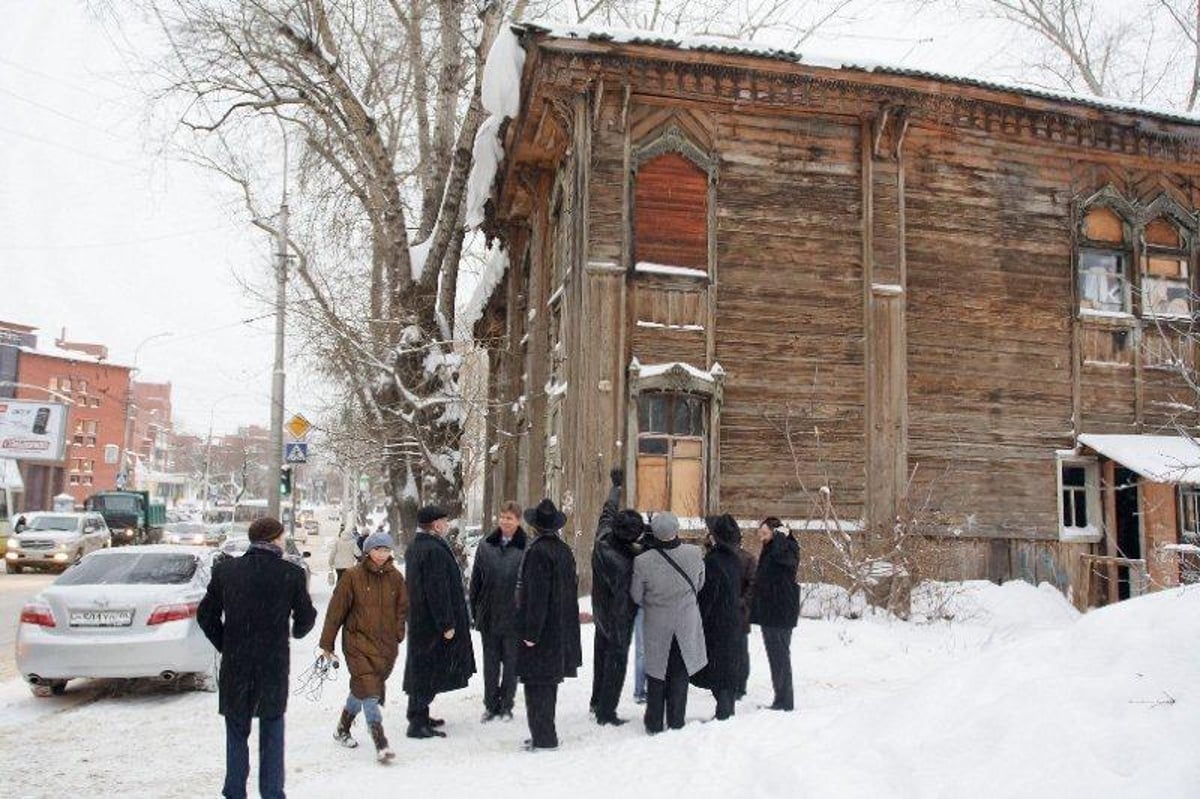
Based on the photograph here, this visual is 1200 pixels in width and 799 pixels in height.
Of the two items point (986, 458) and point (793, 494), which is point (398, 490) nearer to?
point (793, 494)

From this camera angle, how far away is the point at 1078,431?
55.0ft

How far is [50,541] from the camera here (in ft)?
95.6

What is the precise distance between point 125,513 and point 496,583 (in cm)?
3435

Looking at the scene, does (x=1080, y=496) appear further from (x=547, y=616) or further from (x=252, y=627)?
(x=252, y=627)

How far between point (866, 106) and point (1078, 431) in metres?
6.55

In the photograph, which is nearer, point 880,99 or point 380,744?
point 380,744

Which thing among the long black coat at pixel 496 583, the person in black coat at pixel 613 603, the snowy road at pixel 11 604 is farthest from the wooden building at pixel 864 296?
the snowy road at pixel 11 604

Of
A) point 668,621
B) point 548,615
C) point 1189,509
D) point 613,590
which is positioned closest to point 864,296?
point 1189,509

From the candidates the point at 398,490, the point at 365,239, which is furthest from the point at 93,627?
the point at 365,239

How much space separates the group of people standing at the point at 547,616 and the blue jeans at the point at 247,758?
73 cm

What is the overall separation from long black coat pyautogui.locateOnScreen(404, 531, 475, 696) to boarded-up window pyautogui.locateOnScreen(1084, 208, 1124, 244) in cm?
1404

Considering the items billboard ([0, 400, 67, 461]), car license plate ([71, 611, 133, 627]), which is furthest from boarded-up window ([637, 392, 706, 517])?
billboard ([0, 400, 67, 461])

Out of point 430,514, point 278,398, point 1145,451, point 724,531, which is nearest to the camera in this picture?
point 430,514

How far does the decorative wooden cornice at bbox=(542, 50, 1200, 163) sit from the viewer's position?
1473cm
